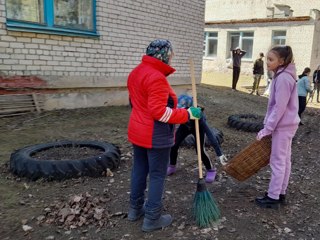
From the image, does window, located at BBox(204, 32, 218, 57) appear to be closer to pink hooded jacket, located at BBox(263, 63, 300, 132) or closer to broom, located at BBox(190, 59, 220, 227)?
pink hooded jacket, located at BBox(263, 63, 300, 132)

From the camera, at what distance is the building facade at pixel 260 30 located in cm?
2112

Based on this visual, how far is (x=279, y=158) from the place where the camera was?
3.44m

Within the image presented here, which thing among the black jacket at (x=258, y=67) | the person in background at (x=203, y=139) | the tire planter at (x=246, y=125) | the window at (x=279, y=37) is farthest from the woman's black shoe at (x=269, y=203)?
the window at (x=279, y=37)

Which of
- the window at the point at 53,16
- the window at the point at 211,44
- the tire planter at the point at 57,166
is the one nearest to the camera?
the tire planter at the point at 57,166

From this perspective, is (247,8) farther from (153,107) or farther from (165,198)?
(153,107)

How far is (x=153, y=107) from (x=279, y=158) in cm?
160

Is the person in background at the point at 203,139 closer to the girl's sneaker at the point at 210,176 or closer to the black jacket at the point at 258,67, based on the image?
the girl's sneaker at the point at 210,176

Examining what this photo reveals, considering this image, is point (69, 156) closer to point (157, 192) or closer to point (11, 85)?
point (157, 192)

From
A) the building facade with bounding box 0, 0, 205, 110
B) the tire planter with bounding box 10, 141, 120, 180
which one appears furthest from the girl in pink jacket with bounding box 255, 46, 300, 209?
the building facade with bounding box 0, 0, 205, 110

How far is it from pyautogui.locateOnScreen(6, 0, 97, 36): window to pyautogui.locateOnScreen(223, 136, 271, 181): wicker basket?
4.83 metres

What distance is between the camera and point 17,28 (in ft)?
20.5

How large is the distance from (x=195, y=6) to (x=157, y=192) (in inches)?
353

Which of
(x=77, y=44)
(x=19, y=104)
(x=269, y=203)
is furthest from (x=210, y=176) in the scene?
(x=77, y=44)

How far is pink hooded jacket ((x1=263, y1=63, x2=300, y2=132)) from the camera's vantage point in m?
3.24
